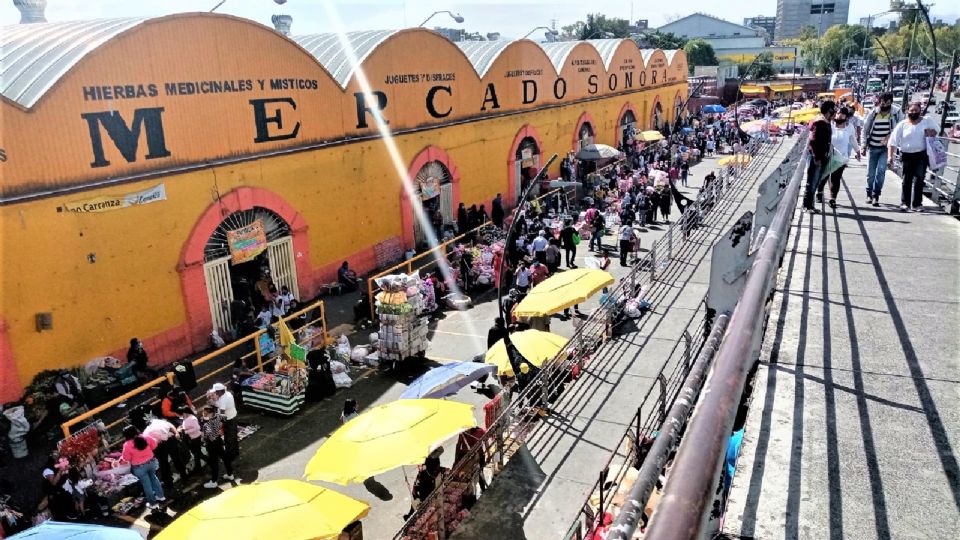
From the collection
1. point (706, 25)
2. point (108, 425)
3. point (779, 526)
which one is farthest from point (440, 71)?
point (706, 25)

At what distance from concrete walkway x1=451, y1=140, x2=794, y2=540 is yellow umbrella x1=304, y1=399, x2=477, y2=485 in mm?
1282

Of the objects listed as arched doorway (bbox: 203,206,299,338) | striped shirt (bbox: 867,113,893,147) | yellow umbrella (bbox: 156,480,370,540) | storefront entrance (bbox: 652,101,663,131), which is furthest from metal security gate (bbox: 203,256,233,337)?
storefront entrance (bbox: 652,101,663,131)

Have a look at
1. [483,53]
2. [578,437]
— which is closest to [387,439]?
[578,437]

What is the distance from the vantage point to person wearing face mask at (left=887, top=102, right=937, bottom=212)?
8352mm

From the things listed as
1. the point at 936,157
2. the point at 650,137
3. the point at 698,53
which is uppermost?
the point at 698,53

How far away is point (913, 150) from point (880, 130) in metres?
1.56

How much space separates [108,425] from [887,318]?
11521 millimetres

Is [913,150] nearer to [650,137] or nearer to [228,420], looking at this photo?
[228,420]

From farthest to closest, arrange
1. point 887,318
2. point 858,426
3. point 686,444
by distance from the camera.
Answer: point 887,318 < point 858,426 < point 686,444

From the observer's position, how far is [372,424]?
835 centimetres

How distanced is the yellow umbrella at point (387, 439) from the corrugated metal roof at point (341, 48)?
39.8 feet

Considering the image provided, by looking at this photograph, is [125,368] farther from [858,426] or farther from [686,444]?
[686,444]

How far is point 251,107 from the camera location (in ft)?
51.0

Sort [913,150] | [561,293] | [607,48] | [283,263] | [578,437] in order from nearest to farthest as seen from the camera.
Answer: [578,437], [913,150], [561,293], [283,263], [607,48]
